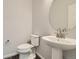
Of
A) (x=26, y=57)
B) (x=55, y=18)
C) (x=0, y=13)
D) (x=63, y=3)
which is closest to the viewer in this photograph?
(x=0, y=13)

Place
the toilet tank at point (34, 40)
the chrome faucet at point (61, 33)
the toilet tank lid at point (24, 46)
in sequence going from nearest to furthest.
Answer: the chrome faucet at point (61, 33) < the toilet tank lid at point (24, 46) < the toilet tank at point (34, 40)

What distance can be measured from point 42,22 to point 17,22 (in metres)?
0.69

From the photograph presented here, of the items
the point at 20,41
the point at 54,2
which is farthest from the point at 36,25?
the point at 54,2

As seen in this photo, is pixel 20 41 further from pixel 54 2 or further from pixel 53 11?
pixel 54 2

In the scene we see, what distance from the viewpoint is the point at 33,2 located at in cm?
277

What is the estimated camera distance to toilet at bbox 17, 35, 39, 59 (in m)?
2.41

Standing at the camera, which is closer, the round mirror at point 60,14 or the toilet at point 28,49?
the round mirror at point 60,14

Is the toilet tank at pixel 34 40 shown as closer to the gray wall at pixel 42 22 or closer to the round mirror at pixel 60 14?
the gray wall at pixel 42 22

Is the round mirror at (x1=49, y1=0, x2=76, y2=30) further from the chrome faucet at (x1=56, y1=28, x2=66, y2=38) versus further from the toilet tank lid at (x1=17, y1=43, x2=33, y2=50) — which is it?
the toilet tank lid at (x1=17, y1=43, x2=33, y2=50)

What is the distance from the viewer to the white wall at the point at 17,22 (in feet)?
8.03

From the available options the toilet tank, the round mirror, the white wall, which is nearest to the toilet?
the toilet tank

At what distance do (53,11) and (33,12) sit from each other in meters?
0.72

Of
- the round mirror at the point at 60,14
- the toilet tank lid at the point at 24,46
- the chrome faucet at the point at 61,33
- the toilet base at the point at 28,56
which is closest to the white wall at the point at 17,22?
the toilet tank lid at the point at 24,46

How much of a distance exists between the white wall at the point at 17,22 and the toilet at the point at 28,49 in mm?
155
